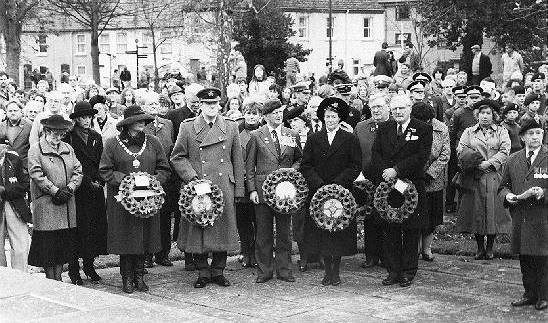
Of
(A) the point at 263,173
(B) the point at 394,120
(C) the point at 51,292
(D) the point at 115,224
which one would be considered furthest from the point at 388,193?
(C) the point at 51,292

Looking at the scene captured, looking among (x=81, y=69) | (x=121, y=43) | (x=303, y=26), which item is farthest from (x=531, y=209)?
(x=81, y=69)

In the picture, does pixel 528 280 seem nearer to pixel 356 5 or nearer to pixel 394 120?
pixel 394 120

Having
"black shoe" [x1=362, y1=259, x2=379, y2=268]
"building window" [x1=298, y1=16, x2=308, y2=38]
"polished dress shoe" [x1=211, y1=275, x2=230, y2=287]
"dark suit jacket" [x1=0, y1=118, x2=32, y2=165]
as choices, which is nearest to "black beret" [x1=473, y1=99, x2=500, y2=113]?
"black shoe" [x1=362, y1=259, x2=379, y2=268]

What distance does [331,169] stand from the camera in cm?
1036

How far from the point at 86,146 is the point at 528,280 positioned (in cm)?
539

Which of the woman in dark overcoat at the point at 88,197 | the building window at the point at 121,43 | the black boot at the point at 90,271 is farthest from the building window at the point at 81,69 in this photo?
the black boot at the point at 90,271

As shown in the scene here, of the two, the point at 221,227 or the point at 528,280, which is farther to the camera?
the point at 221,227

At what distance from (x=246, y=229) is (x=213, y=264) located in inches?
51.6

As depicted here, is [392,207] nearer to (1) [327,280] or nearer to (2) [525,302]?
(1) [327,280]

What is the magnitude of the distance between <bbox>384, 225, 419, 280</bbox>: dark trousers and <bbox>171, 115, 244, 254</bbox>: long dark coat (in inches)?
71.3

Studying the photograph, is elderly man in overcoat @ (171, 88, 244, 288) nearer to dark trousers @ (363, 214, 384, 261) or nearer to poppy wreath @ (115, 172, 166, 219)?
poppy wreath @ (115, 172, 166, 219)

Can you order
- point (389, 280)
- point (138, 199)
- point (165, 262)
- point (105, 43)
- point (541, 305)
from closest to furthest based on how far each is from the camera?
point (541, 305), point (138, 199), point (389, 280), point (165, 262), point (105, 43)

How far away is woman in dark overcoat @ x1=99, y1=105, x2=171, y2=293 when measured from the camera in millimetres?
10055

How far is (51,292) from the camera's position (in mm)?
7859
